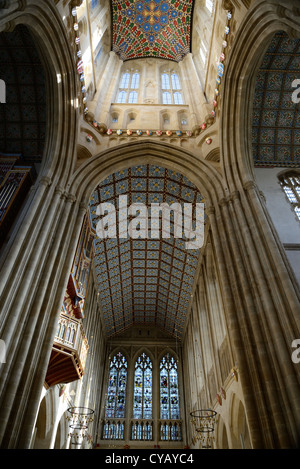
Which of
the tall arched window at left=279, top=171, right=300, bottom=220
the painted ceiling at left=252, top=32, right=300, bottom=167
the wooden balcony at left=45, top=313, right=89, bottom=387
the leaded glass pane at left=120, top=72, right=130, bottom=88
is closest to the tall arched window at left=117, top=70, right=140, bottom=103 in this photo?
the leaded glass pane at left=120, top=72, right=130, bottom=88

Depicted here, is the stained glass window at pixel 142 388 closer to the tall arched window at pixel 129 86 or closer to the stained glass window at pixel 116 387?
the stained glass window at pixel 116 387

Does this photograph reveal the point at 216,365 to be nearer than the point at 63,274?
No

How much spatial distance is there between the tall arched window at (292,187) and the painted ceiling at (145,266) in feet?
11.4

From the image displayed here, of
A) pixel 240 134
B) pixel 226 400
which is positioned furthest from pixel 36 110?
pixel 226 400

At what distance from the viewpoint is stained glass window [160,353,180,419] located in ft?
66.6

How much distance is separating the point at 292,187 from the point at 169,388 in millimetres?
15915

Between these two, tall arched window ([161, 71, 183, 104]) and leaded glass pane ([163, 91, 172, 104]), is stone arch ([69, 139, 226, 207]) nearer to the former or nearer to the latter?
leaded glass pane ([163, 91, 172, 104])

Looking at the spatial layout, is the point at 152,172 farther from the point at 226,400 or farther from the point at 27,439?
the point at 27,439

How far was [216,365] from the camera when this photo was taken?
1308cm

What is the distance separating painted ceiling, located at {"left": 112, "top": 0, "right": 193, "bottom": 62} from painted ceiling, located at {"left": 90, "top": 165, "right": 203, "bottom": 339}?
8897mm

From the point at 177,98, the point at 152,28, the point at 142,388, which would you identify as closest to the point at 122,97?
the point at 177,98

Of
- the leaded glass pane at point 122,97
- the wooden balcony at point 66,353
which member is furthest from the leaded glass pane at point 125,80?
the wooden balcony at point 66,353

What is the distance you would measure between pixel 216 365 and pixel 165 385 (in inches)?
385

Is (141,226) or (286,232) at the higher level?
(141,226)
